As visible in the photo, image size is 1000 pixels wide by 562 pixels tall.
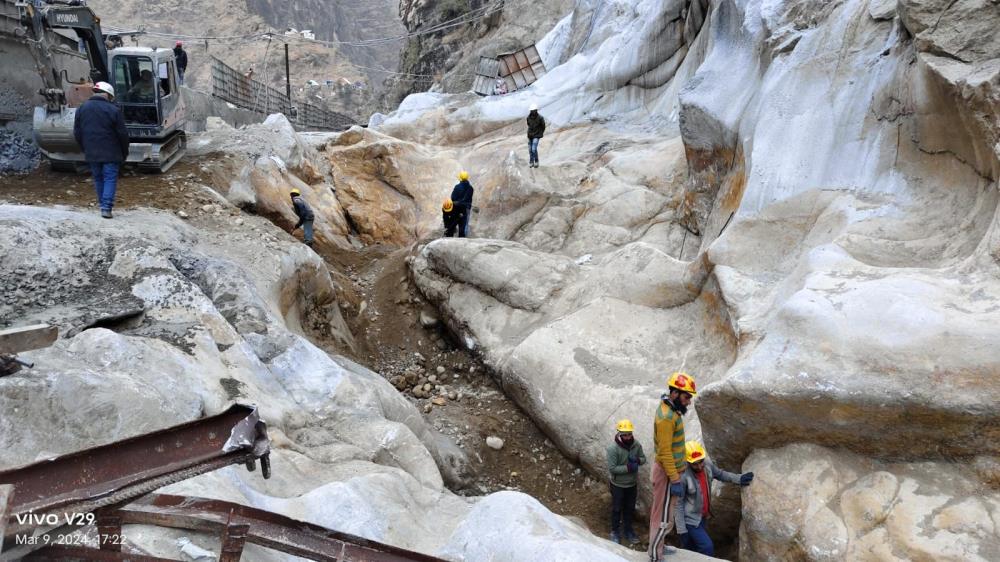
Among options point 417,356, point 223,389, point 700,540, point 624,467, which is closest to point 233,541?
point 223,389

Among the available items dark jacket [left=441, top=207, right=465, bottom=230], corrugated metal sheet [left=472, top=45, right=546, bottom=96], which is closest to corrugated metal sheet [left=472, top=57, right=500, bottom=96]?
corrugated metal sheet [left=472, top=45, right=546, bottom=96]

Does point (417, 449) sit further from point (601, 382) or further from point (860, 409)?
point (860, 409)

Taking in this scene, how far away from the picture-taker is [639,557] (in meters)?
5.23

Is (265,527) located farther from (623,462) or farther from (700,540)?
(623,462)

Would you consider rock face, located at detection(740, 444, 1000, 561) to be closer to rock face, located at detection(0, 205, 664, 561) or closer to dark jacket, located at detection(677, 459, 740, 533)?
dark jacket, located at detection(677, 459, 740, 533)

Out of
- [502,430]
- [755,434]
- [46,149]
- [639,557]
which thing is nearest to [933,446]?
[755,434]

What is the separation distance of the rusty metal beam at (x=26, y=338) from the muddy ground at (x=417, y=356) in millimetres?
4478

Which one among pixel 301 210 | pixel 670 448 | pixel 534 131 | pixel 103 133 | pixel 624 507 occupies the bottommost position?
pixel 301 210

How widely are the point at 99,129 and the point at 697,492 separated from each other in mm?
7209

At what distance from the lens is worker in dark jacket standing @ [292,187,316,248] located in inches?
470

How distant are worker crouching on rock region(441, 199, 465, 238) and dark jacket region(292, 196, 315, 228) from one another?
2.38m

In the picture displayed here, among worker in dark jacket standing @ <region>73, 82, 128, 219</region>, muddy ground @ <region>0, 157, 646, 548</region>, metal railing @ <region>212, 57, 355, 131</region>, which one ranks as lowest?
metal railing @ <region>212, 57, 355, 131</region>

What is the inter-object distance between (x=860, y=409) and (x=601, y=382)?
130 inches

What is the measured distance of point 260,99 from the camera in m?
26.1
